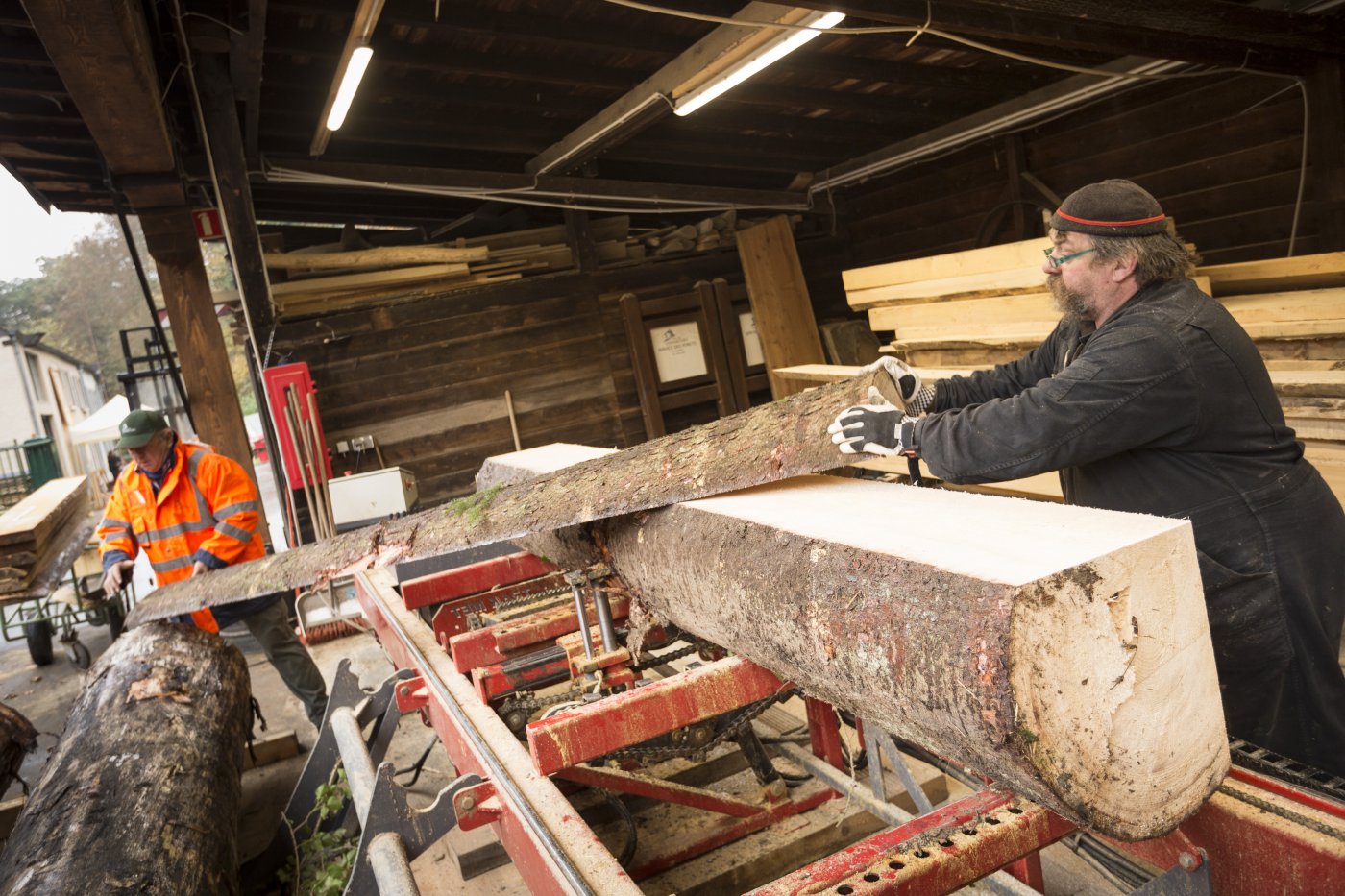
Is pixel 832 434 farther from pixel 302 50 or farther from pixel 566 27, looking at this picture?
pixel 302 50

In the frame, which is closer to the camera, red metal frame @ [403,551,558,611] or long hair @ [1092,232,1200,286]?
long hair @ [1092,232,1200,286]

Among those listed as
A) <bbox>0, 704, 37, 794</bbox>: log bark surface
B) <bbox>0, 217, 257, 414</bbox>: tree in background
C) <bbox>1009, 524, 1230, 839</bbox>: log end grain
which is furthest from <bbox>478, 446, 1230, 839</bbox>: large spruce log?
<bbox>0, 217, 257, 414</bbox>: tree in background

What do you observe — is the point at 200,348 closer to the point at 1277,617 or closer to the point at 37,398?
the point at 1277,617

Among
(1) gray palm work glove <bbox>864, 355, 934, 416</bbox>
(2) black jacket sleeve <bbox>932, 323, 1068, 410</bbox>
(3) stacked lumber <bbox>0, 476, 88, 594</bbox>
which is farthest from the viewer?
(3) stacked lumber <bbox>0, 476, 88, 594</bbox>

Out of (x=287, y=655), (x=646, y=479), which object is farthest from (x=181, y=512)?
(x=646, y=479)

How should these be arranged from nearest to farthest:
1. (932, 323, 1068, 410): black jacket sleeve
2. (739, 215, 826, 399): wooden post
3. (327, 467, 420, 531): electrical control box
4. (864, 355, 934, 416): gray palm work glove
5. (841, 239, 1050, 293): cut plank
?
(864, 355, 934, 416): gray palm work glove, (932, 323, 1068, 410): black jacket sleeve, (841, 239, 1050, 293): cut plank, (327, 467, 420, 531): electrical control box, (739, 215, 826, 399): wooden post

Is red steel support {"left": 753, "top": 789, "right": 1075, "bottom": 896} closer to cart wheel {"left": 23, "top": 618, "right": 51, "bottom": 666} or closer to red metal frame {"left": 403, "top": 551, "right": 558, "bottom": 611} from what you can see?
red metal frame {"left": 403, "top": 551, "right": 558, "bottom": 611}

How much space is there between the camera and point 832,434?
6.72ft

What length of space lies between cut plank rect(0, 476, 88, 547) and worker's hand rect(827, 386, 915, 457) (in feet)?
21.7

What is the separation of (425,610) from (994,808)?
10.4ft

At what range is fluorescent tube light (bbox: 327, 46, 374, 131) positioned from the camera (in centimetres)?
486

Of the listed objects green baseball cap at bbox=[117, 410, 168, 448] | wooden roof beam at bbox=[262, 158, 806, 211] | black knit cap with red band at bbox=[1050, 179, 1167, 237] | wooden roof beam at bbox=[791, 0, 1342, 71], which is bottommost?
black knit cap with red band at bbox=[1050, 179, 1167, 237]

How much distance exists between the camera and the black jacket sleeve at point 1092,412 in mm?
1876

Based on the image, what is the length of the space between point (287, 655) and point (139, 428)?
1482mm
